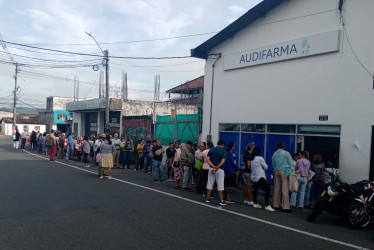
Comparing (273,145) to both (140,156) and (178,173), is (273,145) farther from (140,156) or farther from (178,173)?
(140,156)

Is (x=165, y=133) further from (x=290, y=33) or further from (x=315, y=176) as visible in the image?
(x=315, y=176)

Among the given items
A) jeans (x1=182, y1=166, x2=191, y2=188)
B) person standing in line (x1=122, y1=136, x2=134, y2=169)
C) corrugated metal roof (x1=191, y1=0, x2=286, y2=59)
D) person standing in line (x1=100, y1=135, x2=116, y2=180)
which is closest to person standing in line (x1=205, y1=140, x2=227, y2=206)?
jeans (x1=182, y1=166, x2=191, y2=188)

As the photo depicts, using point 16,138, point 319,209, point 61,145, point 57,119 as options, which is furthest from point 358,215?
point 57,119

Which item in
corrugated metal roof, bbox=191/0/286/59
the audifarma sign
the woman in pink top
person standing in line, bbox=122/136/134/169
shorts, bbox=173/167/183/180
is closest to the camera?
the woman in pink top

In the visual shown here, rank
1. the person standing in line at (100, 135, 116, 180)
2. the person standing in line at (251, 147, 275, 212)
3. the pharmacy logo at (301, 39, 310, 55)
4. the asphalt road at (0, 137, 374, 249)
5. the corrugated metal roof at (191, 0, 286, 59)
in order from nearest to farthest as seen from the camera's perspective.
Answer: the asphalt road at (0, 137, 374, 249), the person standing in line at (251, 147, 275, 212), the pharmacy logo at (301, 39, 310, 55), the corrugated metal roof at (191, 0, 286, 59), the person standing in line at (100, 135, 116, 180)

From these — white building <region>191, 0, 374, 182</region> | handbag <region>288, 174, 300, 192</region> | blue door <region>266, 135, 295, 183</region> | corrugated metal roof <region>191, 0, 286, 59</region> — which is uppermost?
corrugated metal roof <region>191, 0, 286, 59</region>

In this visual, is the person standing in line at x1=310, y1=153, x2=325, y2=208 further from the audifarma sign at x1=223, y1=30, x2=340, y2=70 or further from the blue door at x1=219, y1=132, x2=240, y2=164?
the blue door at x1=219, y1=132, x2=240, y2=164

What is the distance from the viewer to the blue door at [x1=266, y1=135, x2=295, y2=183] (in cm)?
1142

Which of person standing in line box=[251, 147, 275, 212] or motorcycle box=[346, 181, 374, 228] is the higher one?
person standing in line box=[251, 147, 275, 212]

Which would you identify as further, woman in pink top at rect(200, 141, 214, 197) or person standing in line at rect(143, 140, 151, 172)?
person standing in line at rect(143, 140, 151, 172)

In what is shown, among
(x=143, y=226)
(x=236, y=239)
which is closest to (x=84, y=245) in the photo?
(x=143, y=226)

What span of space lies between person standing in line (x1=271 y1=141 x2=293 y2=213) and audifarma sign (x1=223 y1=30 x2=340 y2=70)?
382 cm

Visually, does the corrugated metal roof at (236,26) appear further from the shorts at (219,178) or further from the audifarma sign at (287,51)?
the shorts at (219,178)

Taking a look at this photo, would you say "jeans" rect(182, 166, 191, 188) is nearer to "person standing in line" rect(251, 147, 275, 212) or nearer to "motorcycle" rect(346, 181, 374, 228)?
"person standing in line" rect(251, 147, 275, 212)
